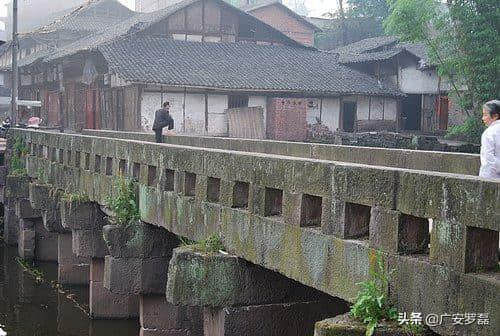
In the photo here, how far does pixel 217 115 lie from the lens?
3212 centimetres

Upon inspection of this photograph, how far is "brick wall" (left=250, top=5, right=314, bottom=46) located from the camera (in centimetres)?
5138

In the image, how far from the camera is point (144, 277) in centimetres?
1066

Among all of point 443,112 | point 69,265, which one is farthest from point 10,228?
point 443,112

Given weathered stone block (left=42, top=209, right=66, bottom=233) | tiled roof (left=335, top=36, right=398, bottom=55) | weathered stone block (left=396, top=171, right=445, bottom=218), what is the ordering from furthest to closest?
tiled roof (left=335, top=36, right=398, bottom=55) < weathered stone block (left=42, top=209, right=66, bottom=233) < weathered stone block (left=396, top=171, right=445, bottom=218)

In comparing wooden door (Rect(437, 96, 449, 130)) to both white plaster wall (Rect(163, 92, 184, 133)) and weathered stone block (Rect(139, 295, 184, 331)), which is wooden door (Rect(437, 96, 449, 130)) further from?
weathered stone block (Rect(139, 295, 184, 331))

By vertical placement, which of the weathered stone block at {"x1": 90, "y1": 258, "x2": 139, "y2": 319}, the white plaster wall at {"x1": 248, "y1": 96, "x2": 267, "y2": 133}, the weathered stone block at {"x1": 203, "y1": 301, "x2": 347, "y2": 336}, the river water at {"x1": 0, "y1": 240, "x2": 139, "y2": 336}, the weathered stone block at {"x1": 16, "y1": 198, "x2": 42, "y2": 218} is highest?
the white plaster wall at {"x1": 248, "y1": 96, "x2": 267, "y2": 133}

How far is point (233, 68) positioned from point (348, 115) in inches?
261

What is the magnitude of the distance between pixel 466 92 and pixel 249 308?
25.3 m

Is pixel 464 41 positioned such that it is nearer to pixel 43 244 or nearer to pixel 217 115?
pixel 217 115

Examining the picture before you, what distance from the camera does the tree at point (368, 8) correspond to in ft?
175

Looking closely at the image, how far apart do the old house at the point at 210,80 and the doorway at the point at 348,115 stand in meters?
0.05

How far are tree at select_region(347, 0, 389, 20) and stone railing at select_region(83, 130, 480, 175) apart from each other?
3942 centimetres

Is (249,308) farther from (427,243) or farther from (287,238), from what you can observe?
(427,243)

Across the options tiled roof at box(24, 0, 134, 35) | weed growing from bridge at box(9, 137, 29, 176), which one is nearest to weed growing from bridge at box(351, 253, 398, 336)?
weed growing from bridge at box(9, 137, 29, 176)
